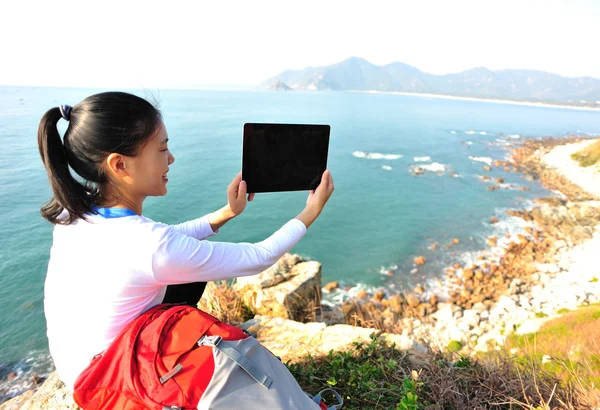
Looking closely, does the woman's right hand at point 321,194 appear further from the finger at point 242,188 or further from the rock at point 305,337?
the rock at point 305,337

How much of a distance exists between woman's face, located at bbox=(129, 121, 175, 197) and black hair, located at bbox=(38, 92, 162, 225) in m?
0.04

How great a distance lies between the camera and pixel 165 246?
1364 millimetres

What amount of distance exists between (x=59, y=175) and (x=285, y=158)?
1.12 m

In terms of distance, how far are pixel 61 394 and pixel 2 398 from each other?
5.90 m

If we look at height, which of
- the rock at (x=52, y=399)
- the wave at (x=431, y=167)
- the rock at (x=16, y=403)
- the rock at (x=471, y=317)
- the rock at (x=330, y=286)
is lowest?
the rock at (x=330, y=286)

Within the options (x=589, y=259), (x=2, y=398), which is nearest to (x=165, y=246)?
(x=2, y=398)

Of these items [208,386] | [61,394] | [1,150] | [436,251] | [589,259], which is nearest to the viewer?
[208,386]

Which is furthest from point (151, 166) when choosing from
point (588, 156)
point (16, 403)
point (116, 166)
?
point (588, 156)

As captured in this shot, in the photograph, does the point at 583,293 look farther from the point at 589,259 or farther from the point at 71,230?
the point at 71,230

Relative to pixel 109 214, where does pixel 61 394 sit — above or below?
below

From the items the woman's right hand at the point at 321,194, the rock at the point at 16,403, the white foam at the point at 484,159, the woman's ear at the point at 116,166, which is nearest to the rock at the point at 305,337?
the woman's right hand at the point at 321,194

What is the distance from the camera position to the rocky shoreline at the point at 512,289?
9305mm


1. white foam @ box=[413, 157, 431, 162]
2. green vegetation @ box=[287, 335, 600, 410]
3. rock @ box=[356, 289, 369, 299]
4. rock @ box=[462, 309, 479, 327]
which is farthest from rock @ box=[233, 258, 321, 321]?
white foam @ box=[413, 157, 431, 162]

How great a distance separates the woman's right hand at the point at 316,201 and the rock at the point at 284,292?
3.18 metres
